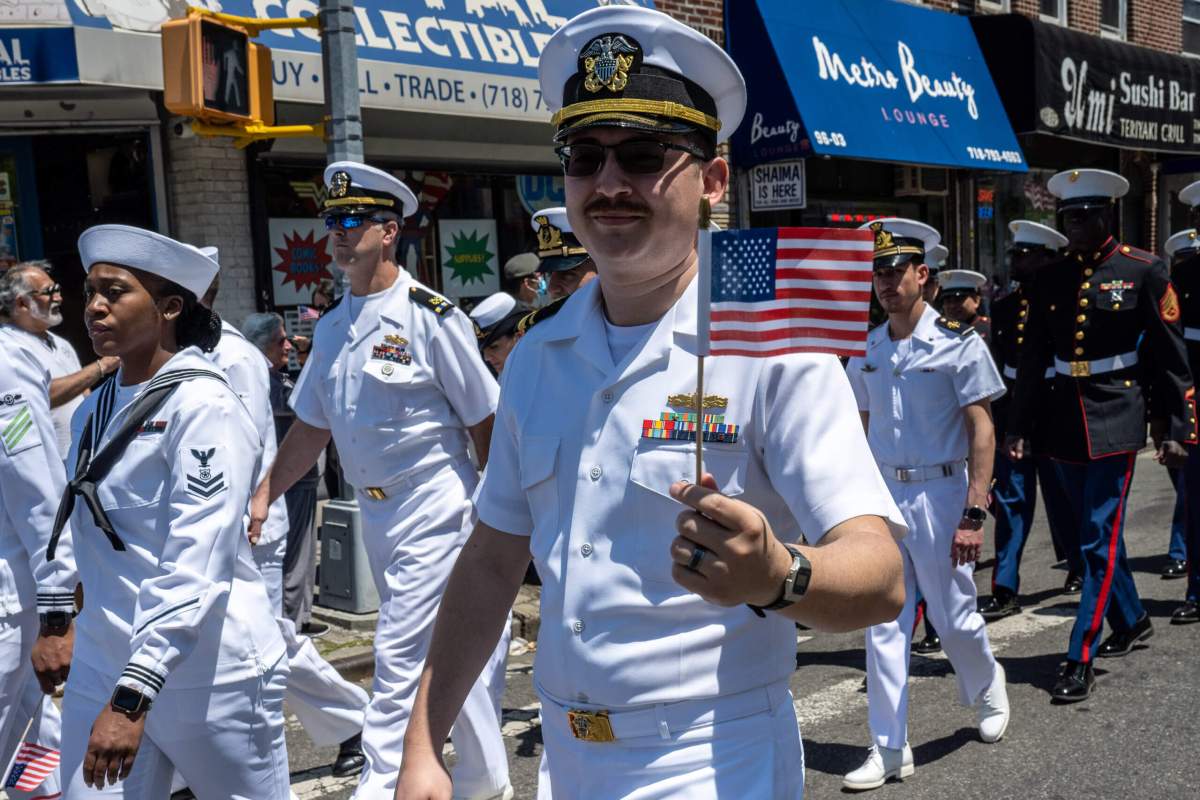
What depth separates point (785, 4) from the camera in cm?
1460

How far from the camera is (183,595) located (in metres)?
3.14

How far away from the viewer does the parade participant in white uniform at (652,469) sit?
2.21 m

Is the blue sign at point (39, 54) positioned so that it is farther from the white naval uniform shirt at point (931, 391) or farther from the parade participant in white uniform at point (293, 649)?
the white naval uniform shirt at point (931, 391)

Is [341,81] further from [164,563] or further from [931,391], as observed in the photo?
[164,563]

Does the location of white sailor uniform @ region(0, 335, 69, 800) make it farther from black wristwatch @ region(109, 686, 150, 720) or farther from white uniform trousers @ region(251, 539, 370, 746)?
black wristwatch @ region(109, 686, 150, 720)

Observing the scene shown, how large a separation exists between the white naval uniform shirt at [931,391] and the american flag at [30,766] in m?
3.62

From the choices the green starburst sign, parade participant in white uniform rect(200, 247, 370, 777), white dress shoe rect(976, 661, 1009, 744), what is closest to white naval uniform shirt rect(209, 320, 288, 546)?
parade participant in white uniform rect(200, 247, 370, 777)

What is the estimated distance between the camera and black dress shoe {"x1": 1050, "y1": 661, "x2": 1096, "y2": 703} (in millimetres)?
6051

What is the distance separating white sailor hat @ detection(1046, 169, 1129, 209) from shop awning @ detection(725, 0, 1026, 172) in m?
7.60

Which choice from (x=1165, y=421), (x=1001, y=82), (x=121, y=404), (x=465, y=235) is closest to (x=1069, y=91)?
(x=1001, y=82)

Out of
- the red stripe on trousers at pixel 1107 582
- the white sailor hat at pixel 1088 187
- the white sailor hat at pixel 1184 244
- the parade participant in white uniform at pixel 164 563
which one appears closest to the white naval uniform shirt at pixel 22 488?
the parade participant in white uniform at pixel 164 563

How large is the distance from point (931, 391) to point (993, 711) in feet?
4.72

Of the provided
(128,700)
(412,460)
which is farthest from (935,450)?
(128,700)

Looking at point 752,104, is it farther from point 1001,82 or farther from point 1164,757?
point 1164,757
